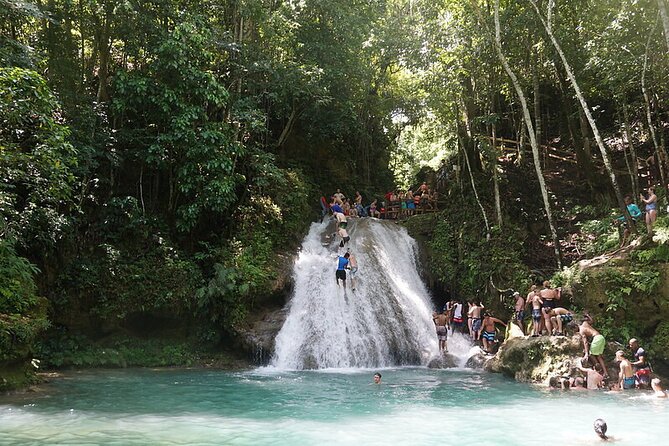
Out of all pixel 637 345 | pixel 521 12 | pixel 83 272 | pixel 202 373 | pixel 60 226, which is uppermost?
pixel 521 12

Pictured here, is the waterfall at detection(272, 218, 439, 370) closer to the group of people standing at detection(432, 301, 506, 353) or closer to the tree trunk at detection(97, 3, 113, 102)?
the group of people standing at detection(432, 301, 506, 353)

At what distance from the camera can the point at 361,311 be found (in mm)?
15727

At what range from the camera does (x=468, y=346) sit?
15.3 meters

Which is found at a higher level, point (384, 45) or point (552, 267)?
point (384, 45)

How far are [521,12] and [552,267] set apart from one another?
885cm

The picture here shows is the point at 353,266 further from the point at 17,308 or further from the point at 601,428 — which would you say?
the point at 601,428

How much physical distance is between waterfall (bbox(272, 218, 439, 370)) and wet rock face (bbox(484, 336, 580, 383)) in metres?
2.72

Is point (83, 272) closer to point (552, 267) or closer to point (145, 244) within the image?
point (145, 244)

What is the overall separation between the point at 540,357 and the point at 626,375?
1761 mm

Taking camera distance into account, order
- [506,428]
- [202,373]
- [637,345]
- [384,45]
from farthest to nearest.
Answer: [384,45] < [202,373] < [637,345] < [506,428]

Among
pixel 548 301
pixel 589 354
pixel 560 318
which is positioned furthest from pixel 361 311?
pixel 589 354

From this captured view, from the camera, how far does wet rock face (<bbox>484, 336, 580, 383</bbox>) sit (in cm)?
1145

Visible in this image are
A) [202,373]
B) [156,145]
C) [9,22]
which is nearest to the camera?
[202,373]

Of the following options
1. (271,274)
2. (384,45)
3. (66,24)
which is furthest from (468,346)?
(66,24)
